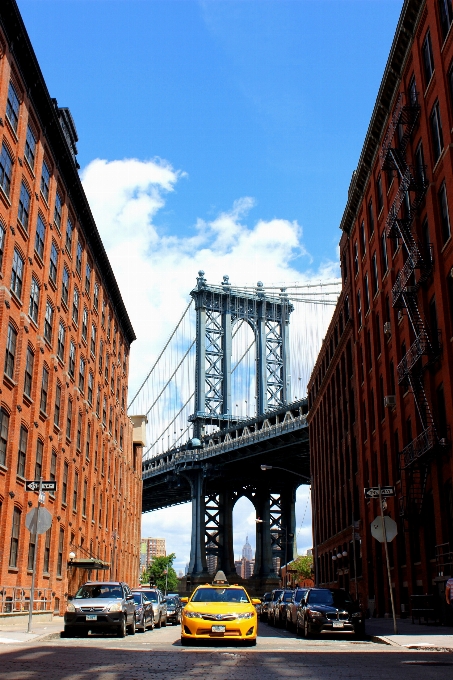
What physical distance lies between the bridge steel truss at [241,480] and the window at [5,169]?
54171 mm

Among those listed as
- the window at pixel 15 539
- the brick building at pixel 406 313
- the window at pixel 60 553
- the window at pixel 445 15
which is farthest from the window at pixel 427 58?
the window at pixel 60 553

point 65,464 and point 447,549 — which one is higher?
point 65,464

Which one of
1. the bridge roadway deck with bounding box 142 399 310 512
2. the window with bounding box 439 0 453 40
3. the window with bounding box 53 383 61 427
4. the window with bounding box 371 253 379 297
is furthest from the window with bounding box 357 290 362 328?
the bridge roadway deck with bounding box 142 399 310 512

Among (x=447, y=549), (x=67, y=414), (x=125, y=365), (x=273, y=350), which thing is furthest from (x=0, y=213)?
(x=273, y=350)

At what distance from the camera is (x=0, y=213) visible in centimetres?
2978

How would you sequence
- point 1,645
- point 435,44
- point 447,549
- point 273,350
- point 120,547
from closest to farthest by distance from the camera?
1. point 1,645
2. point 447,549
3. point 435,44
4. point 120,547
5. point 273,350

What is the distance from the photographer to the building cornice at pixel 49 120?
31203mm

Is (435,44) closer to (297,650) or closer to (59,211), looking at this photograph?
(59,211)

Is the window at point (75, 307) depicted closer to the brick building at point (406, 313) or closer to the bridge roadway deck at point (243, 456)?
the brick building at point (406, 313)

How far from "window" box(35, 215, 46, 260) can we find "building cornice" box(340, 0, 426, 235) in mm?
17658

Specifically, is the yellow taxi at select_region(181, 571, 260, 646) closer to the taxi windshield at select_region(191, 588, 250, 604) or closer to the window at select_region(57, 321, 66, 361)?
the taxi windshield at select_region(191, 588, 250, 604)

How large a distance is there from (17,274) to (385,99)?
65.3ft

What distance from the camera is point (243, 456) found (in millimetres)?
91000

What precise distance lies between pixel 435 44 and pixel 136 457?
55632 millimetres
